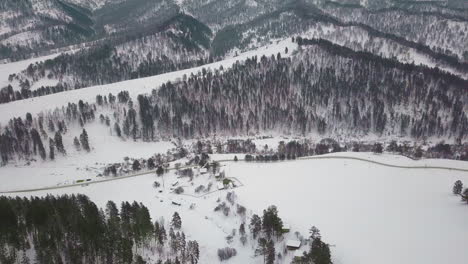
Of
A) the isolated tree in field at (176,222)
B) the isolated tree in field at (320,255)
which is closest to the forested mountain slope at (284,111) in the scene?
the isolated tree in field at (176,222)

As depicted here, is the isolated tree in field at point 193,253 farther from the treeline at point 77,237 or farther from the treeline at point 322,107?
the treeline at point 322,107

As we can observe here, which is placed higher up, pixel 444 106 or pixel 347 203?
pixel 444 106

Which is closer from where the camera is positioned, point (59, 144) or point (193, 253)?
point (193, 253)

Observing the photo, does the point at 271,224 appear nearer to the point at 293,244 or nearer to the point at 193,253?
the point at 293,244

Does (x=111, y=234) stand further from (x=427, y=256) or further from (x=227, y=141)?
(x=227, y=141)

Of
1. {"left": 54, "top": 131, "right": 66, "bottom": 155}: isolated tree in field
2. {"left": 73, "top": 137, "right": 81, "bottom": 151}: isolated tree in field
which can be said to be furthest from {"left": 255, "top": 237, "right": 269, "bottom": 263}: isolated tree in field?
{"left": 73, "top": 137, "right": 81, "bottom": 151}: isolated tree in field

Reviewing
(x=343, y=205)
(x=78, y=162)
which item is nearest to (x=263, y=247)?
(x=343, y=205)

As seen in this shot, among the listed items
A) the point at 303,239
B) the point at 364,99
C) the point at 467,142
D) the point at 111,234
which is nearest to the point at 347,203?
the point at 303,239

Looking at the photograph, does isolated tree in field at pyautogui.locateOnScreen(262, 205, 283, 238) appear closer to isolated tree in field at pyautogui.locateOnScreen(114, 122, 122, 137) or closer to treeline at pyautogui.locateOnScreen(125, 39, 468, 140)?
treeline at pyautogui.locateOnScreen(125, 39, 468, 140)
